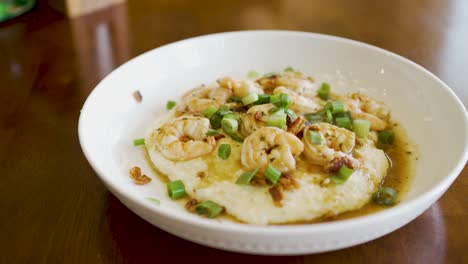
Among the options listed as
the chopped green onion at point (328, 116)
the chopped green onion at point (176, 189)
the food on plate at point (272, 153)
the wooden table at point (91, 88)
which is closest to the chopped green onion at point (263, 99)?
the food on plate at point (272, 153)

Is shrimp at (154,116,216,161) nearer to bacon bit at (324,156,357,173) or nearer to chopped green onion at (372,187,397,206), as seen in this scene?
bacon bit at (324,156,357,173)

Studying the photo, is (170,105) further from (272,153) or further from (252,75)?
(272,153)

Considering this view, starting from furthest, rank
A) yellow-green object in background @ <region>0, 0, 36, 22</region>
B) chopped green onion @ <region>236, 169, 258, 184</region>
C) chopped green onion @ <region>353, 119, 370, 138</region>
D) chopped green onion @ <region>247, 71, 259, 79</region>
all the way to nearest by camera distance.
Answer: yellow-green object in background @ <region>0, 0, 36, 22</region>
chopped green onion @ <region>247, 71, 259, 79</region>
chopped green onion @ <region>353, 119, 370, 138</region>
chopped green onion @ <region>236, 169, 258, 184</region>

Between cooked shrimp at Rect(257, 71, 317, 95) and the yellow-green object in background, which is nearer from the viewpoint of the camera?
cooked shrimp at Rect(257, 71, 317, 95)

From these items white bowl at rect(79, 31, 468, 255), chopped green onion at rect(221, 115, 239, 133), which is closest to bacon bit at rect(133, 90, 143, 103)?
white bowl at rect(79, 31, 468, 255)

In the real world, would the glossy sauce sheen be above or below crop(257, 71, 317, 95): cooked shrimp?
below

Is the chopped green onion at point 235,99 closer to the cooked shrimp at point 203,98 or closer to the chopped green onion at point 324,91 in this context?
the cooked shrimp at point 203,98

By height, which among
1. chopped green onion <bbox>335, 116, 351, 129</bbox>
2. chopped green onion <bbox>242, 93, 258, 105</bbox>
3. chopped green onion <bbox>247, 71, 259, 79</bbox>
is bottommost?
chopped green onion <bbox>247, 71, 259, 79</bbox>
